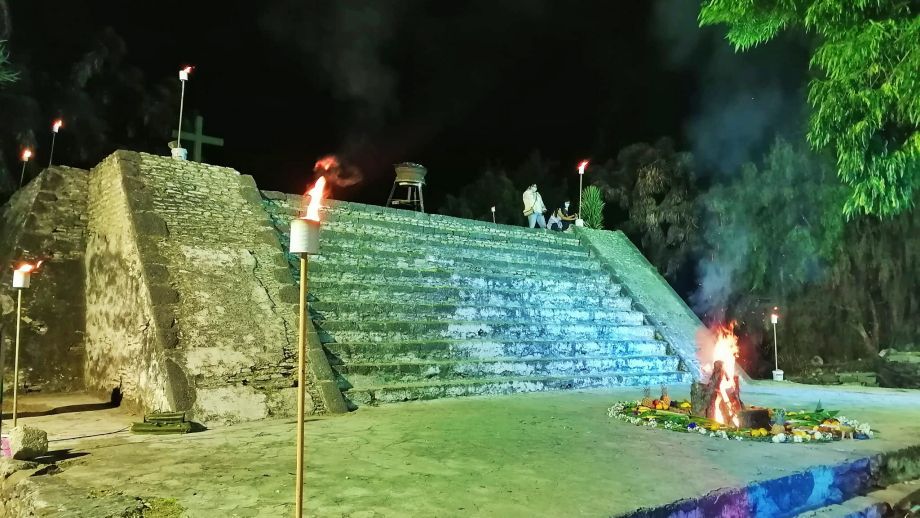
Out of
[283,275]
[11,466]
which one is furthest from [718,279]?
[11,466]

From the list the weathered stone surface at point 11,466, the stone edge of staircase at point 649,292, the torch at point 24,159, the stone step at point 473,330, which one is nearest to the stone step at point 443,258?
the stone edge of staircase at point 649,292

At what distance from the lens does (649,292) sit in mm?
11898

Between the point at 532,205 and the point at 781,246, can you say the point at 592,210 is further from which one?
the point at 781,246

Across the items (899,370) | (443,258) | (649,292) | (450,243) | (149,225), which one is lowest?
(899,370)

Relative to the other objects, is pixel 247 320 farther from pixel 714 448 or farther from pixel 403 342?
pixel 714 448

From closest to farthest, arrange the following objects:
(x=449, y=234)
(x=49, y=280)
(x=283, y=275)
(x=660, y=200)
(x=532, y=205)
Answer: (x=283, y=275)
(x=49, y=280)
(x=449, y=234)
(x=532, y=205)
(x=660, y=200)

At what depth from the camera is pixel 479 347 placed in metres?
8.52

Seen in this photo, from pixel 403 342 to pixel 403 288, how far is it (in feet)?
3.91

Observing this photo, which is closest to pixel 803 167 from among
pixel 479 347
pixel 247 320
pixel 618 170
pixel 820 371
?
pixel 820 371

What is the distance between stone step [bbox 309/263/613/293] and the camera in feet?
28.6

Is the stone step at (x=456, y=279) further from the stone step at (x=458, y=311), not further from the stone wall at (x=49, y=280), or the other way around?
the stone wall at (x=49, y=280)

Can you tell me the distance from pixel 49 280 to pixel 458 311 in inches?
211

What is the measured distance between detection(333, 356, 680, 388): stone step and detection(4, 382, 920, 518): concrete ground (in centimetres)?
79

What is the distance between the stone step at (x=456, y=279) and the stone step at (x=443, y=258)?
0.20m
